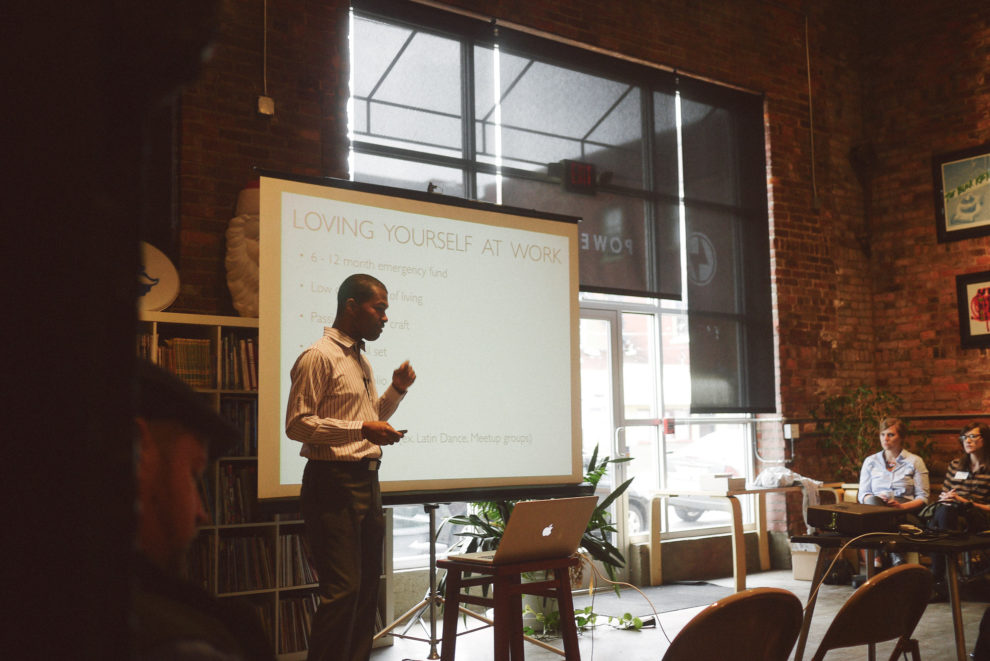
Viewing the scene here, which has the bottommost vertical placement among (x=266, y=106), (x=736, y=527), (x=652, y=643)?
(x=652, y=643)

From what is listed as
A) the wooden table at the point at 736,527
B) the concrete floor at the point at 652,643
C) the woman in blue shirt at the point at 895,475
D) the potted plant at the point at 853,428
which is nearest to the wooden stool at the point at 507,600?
the concrete floor at the point at 652,643

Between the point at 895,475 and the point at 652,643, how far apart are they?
241 cm

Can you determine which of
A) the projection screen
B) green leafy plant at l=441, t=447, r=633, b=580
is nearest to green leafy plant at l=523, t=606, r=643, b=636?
green leafy plant at l=441, t=447, r=633, b=580

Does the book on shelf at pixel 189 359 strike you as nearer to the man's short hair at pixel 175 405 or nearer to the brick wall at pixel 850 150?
the brick wall at pixel 850 150

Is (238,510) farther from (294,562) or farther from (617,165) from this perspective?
(617,165)

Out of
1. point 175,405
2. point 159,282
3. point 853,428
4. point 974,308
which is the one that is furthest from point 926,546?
point 974,308

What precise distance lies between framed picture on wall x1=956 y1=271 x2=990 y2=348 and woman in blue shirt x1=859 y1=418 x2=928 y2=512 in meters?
1.73

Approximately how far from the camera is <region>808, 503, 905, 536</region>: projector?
3391mm

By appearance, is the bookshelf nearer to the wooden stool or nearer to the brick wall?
the wooden stool

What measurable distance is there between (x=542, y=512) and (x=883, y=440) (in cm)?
372

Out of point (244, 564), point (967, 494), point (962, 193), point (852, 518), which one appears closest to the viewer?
point (852, 518)

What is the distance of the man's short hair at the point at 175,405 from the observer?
71 cm

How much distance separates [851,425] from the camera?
6992 millimetres

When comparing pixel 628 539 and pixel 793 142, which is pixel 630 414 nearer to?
pixel 628 539
